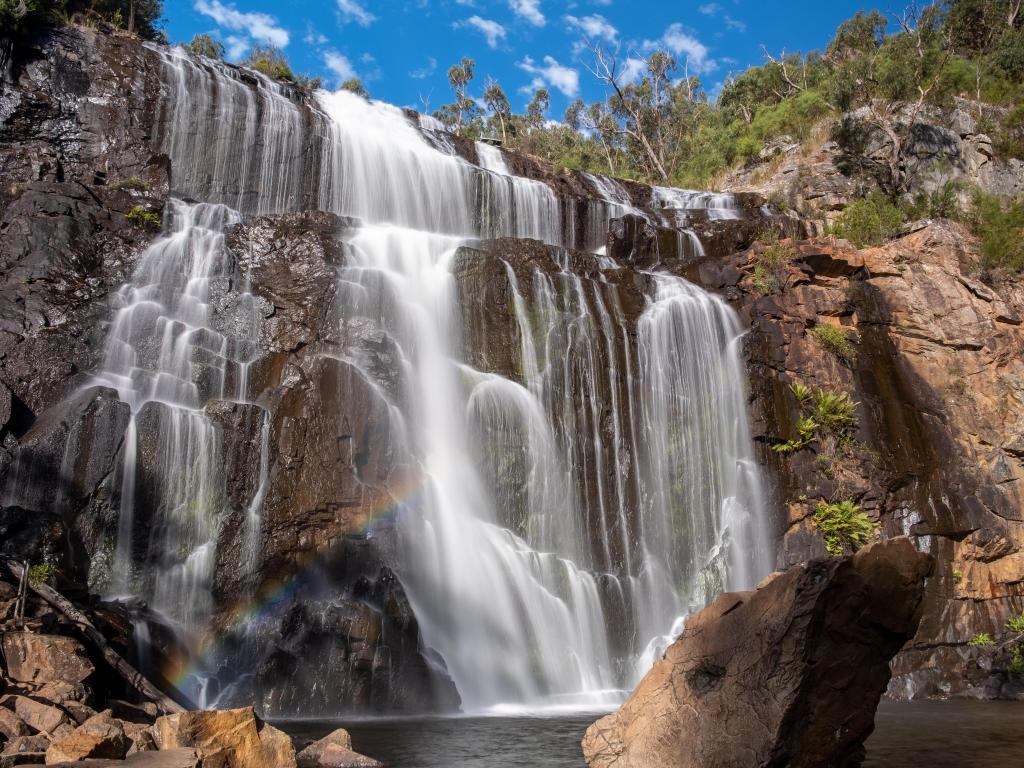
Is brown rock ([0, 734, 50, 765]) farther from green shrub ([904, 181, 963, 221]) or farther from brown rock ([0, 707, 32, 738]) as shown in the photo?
green shrub ([904, 181, 963, 221])

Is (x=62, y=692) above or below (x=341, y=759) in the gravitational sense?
above

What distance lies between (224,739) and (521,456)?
9823 millimetres

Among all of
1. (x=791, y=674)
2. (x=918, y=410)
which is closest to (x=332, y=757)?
(x=791, y=674)

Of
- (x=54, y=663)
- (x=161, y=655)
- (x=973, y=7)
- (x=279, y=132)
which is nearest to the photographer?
(x=54, y=663)

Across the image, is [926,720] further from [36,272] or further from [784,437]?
[36,272]

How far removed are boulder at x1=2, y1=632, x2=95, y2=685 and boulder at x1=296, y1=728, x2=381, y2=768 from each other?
8.56 ft

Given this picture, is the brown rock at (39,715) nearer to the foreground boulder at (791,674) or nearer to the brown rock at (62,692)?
the brown rock at (62,692)

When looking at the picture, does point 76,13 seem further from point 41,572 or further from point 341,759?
point 341,759

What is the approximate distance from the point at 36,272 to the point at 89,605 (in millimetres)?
8859

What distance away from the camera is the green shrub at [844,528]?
17062 millimetres

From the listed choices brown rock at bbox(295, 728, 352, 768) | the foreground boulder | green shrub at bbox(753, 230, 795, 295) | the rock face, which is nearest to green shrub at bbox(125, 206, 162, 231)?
the rock face

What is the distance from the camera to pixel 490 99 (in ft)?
176

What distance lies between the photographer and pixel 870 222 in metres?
26.1

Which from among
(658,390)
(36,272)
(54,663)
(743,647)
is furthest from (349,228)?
(743,647)
